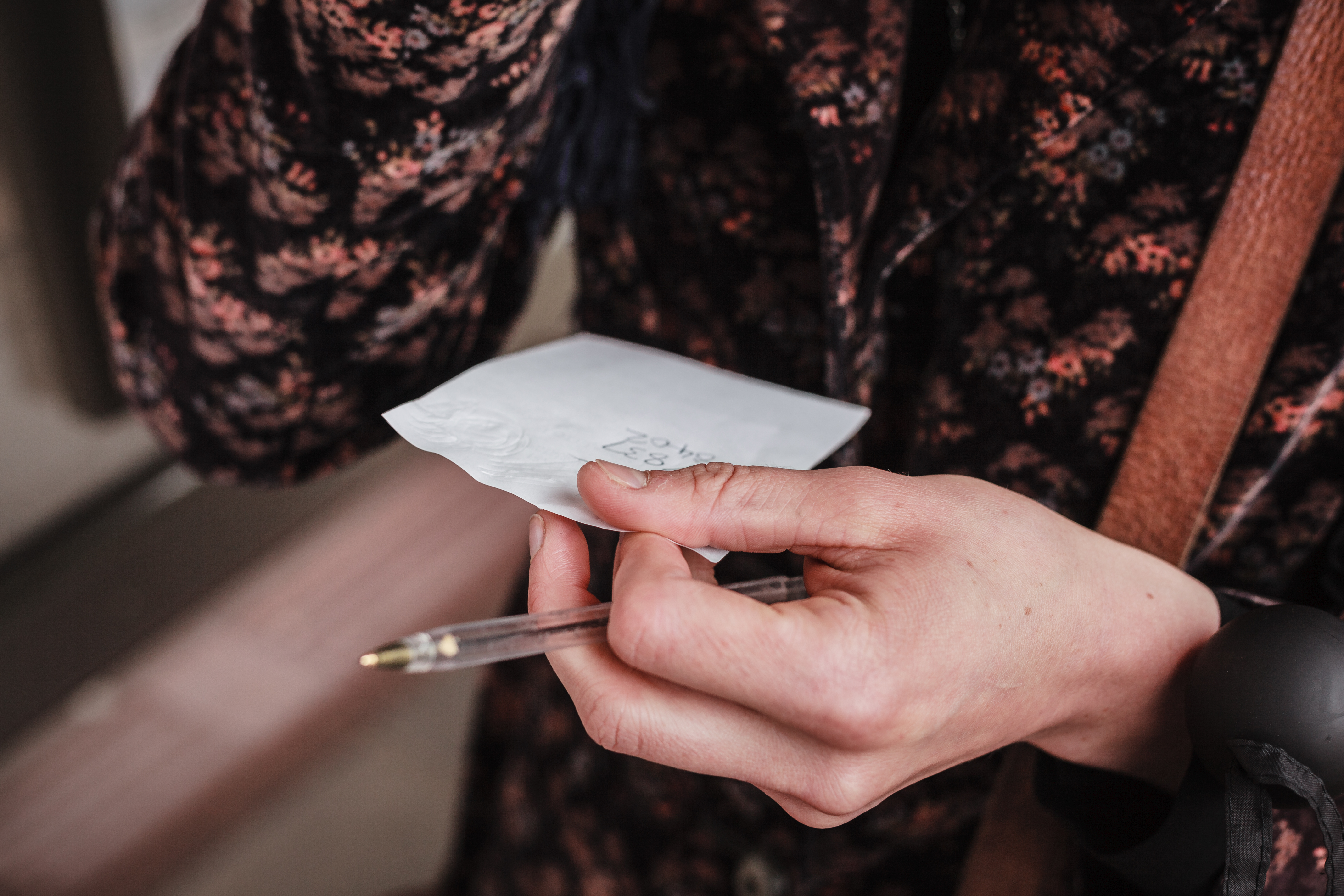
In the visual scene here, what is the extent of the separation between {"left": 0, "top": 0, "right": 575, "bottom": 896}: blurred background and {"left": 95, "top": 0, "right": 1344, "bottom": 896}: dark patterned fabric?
0.45 meters

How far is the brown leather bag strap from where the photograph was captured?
37 centimetres

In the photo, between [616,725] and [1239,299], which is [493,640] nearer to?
[616,725]

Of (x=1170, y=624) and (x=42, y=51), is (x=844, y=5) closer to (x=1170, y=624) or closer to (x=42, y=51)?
(x=1170, y=624)

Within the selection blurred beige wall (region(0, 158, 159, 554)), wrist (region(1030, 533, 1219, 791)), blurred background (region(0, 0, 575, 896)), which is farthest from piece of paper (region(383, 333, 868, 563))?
blurred beige wall (region(0, 158, 159, 554))

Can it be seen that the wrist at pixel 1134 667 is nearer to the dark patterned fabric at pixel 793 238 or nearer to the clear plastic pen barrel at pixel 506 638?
the dark patterned fabric at pixel 793 238

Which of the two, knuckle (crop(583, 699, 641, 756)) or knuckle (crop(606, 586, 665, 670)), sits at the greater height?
knuckle (crop(606, 586, 665, 670))

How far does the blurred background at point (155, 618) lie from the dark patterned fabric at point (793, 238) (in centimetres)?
45

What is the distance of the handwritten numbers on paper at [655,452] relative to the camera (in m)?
0.38

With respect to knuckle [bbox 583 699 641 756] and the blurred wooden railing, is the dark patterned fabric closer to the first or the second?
knuckle [bbox 583 699 641 756]

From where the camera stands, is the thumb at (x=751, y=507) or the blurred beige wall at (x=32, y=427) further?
the blurred beige wall at (x=32, y=427)

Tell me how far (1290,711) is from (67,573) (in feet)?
4.30

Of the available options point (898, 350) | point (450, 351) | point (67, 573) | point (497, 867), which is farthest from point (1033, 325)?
point (67, 573)

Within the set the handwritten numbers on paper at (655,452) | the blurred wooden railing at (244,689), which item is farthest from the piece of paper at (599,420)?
the blurred wooden railing at (244,689)

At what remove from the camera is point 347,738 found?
1381 mm
